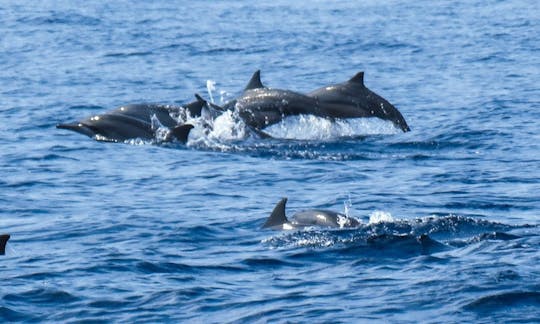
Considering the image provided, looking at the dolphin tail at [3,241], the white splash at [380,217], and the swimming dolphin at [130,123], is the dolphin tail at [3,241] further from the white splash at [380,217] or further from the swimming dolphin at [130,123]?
the swimming dolphin at [130,123]

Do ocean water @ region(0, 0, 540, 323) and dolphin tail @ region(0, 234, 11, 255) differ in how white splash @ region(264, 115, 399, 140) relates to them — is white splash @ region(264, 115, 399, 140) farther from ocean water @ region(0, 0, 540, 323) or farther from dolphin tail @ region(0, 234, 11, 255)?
dolphin tail @ region(0, 234, 11, 255)

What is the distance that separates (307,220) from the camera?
16.8 metres

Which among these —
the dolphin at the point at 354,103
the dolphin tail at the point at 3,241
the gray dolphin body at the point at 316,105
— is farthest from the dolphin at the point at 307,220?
the dolphin at the point at 354,103

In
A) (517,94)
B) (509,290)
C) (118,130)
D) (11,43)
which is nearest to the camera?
(509,290)

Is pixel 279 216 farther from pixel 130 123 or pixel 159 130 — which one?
pixel 130 123

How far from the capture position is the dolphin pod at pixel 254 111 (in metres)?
24.2

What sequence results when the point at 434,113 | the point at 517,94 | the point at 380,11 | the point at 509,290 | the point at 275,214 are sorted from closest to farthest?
1. the point at 509,290
2. the point at 275,214
3. the point at 434,113
4. the point at 517,94
5. the point at 380,11

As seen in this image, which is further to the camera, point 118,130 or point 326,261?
point 118,130

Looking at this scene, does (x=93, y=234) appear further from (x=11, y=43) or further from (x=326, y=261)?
(x=11, y=43)

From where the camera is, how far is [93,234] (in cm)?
1708

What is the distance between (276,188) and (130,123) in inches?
194

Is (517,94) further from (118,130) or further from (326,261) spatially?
(326,261)

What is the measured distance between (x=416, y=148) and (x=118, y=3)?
29160mm

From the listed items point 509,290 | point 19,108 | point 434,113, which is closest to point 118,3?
point 19,108
